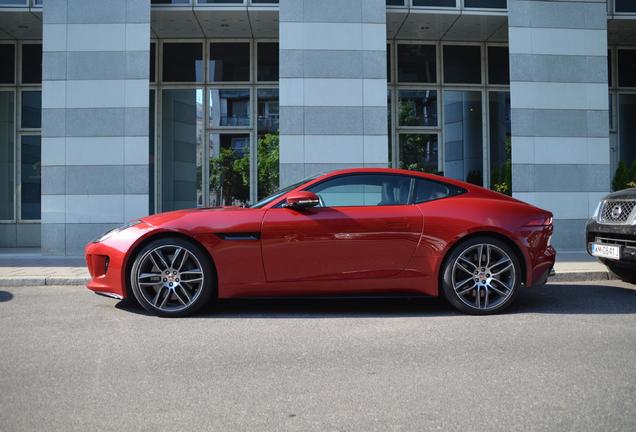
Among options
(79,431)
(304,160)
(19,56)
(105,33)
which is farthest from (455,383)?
(19,56)

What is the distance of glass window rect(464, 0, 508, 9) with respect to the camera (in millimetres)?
12117

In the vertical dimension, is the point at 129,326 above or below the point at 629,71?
below

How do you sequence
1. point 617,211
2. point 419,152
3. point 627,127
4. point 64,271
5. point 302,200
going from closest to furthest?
point 302,200, point 617,211, point 64,271, point 419,152, point 627,127

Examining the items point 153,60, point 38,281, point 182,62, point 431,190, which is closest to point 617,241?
point 431,190

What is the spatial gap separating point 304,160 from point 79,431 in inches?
350

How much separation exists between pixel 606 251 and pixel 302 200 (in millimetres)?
3838

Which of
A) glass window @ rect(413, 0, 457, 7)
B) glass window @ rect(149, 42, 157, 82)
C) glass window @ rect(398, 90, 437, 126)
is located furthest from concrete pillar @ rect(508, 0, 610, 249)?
glass window @ rect(149, 42, 157, 82)

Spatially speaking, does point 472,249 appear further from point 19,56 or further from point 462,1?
point 19,56

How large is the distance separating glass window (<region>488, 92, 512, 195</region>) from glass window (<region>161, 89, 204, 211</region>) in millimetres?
7078

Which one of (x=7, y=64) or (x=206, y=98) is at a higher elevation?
(x=7, y=64)

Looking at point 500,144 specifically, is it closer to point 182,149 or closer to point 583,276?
point 583,276

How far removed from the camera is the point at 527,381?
11.0 feet

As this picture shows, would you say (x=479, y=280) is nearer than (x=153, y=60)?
Yes

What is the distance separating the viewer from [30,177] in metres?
13.9
